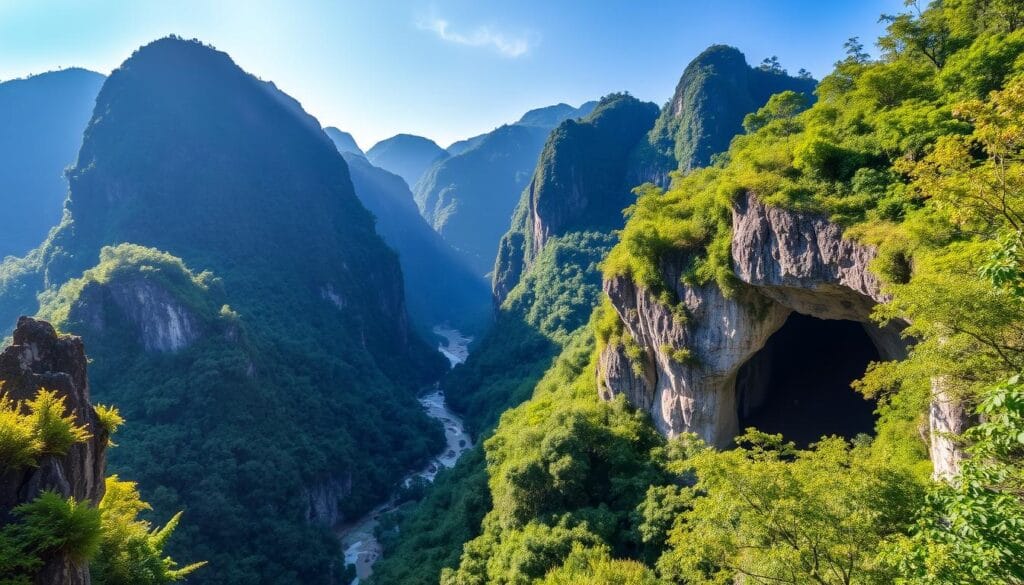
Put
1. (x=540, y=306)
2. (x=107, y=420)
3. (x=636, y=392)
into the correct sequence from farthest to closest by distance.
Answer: (x=540, y=306) → (x=636, y=392) → (x=107, y=420)

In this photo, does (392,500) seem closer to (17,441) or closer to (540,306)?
(540,306)

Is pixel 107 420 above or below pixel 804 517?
above

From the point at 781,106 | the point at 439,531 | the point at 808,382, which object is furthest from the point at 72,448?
the point at 781,106

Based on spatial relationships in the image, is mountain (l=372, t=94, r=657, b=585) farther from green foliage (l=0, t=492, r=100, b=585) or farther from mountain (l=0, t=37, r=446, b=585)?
green foliage (l=0, t=492, r=100, b=585)

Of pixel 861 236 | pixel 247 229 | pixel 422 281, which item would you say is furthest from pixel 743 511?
pixel 422 281

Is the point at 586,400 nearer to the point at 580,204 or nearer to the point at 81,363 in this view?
the point at 81,363

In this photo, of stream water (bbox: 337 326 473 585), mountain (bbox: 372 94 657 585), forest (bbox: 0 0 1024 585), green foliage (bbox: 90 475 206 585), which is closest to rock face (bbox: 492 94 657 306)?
mountain (bbox: 372 94 657 585)
